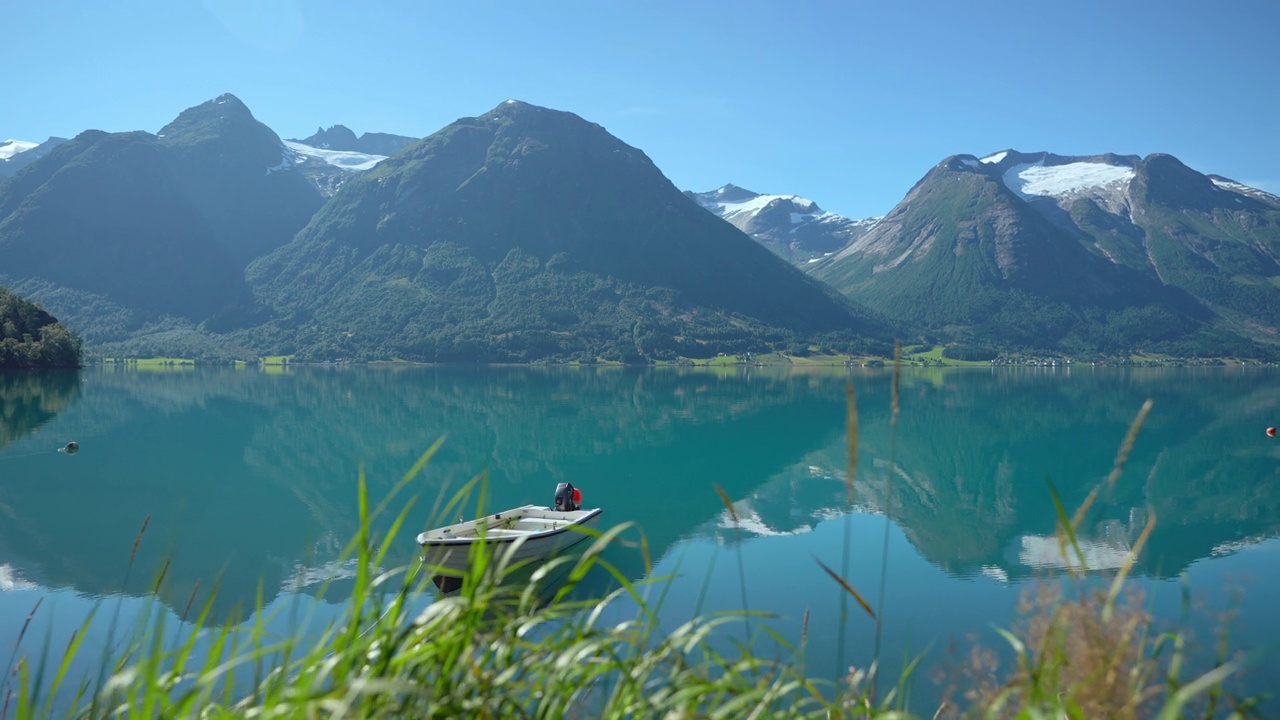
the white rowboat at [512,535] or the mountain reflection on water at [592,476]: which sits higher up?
the white rowboat at [512,535]

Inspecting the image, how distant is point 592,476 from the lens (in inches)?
1219

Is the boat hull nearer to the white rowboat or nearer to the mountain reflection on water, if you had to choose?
the white rowboat

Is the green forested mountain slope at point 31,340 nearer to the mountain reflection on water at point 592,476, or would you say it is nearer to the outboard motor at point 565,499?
the mountain reflection on water at point 592,476

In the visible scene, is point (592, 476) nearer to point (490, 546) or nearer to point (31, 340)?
point (490, 546)

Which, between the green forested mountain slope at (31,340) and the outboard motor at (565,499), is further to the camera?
the green forested mountain slope at (31,340)

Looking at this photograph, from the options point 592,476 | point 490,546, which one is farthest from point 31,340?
point 490,546

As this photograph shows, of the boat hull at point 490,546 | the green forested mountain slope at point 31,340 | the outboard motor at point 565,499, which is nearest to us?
the boat hull at point 490,546

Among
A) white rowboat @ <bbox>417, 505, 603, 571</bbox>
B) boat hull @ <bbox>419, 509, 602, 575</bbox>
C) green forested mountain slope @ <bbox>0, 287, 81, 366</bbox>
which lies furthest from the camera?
green forested mountain slope @ <bbox>0, 287, 81, 366</bbox>

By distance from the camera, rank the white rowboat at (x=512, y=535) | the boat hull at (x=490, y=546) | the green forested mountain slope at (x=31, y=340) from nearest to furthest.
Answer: the boat hull at (x=490, y=546), the white rowboat at (x=512, y=535), the green forested mountain slope at (x=31, y=340)

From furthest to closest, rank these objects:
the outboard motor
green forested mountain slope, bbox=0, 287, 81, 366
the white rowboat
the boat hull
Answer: green forested mountain slope, bbox=0, 287, 81, 366 < the outboard motor < the white rowboat < the boat hull

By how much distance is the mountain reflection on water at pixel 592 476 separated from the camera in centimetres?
1920

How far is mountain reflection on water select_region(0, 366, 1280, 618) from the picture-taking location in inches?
756

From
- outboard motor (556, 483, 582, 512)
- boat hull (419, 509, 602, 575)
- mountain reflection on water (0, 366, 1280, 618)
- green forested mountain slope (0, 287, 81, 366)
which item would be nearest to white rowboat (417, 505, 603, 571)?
boat hull (419, 509, 602, 575)

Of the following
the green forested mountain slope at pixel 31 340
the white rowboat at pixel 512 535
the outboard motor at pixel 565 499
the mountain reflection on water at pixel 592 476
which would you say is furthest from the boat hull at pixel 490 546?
the green forested mountain slope at pixel 31 340
